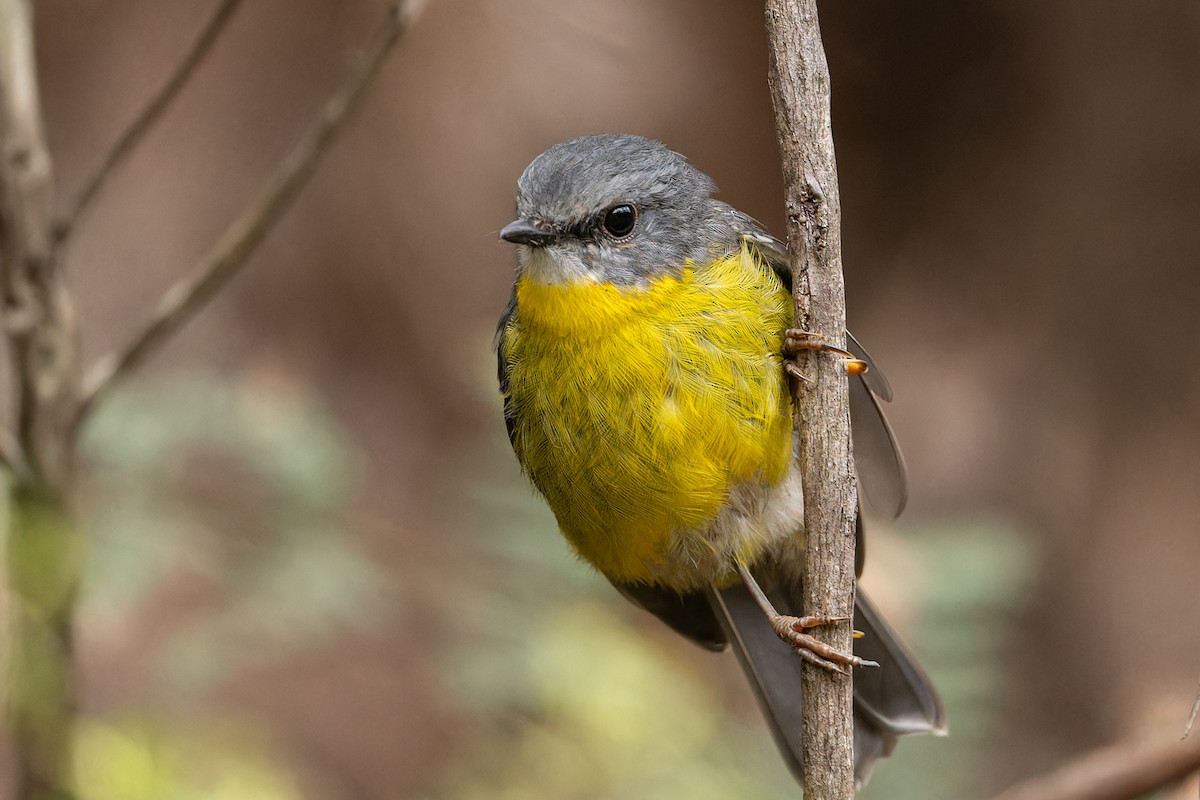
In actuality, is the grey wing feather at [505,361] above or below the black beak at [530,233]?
below

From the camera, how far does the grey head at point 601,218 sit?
2846 millimetres

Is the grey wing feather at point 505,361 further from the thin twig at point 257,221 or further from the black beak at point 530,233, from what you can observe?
the thin twig at point 257,221

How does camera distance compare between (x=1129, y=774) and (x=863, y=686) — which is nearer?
(x=1129, y=774)

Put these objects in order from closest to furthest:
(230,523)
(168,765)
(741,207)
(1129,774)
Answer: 1. (1129,774)
2. (168,765)
3. (230,523)
4. (741,207)

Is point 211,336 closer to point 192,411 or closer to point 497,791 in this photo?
point 192,411

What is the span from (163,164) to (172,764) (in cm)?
440

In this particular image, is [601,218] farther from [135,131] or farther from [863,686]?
[863,686]

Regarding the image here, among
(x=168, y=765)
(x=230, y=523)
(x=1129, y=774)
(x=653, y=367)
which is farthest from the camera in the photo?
(x=230, y=523)

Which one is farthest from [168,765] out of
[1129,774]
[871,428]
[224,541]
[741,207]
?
[741,207]

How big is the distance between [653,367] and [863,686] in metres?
1.27

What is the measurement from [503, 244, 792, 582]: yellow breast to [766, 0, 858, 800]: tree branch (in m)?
0.20

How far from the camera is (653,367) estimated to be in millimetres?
2799

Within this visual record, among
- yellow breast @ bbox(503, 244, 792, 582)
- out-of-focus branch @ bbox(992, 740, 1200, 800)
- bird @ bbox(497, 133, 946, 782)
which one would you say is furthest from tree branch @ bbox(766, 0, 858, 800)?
out-of-focus branch @ bbox(992, 740, 1200, 800)

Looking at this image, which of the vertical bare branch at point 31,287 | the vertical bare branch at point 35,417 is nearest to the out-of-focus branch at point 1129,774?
the vertical bare branch at point 35,417
